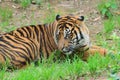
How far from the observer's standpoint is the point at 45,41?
8.74m

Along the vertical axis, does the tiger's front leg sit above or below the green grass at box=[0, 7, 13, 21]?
below

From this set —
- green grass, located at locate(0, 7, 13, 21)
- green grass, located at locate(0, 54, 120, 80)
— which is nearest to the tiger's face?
green grass, located at locate(0, 54, 120, 80)

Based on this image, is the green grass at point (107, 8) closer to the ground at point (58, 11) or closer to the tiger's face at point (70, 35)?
the ground at point (58, 11)

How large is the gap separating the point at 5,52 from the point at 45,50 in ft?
2.43

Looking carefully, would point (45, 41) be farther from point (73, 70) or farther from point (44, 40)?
point (73, 70)

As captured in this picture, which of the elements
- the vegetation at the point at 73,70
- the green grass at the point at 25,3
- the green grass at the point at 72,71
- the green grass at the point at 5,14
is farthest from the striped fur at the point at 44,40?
the green grass at the point at 25,3

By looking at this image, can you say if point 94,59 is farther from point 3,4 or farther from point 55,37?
point 3,4

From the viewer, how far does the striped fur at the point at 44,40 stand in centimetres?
836

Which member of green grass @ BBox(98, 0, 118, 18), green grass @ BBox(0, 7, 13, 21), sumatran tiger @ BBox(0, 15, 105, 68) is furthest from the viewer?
green grass @ BBox(0, 7, 13, 21)

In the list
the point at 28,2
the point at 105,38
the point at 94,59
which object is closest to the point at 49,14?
the point at 28,2

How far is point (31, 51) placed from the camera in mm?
8641

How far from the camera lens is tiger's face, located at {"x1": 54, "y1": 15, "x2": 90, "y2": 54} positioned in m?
8.35

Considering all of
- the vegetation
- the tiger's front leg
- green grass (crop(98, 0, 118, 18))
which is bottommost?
the tiger's front leg

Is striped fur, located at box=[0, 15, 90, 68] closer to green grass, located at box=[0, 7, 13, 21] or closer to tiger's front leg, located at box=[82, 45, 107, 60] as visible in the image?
tiger's front leg, located at box=[82, 45, 107, 60]
